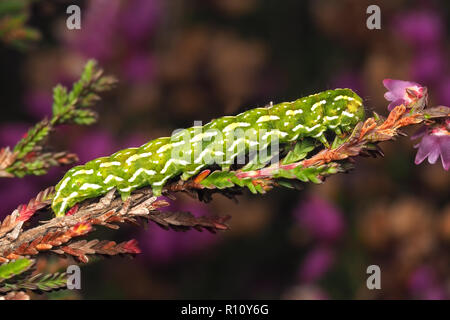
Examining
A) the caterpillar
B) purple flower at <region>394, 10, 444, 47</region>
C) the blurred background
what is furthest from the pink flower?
purple flower at <region>394, 10, 444, 47</region>

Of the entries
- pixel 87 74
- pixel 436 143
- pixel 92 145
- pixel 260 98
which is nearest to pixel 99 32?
pixel 92 145

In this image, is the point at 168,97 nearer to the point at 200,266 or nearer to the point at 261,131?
the point at 200,266

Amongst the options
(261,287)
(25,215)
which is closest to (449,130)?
(25,215)

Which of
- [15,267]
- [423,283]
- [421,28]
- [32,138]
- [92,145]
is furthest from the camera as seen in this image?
[421,28]

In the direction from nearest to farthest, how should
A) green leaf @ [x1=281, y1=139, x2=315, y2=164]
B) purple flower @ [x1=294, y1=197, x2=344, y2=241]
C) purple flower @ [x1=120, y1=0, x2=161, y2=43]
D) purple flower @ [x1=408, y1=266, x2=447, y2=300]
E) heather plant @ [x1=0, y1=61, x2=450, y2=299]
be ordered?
heather plant @ [x1=0, y1=61, x2=450, y2=299]
green leaf @ [x1=281, y1=139, x2=315, y2=164]
purple flower @ [x1=408, y1=266, x2=447, y2=300]
purple flower @ [x1=294, y1=197, x2=344, y2=241]
purple flower @ [x1=120, y1=0, x2=161, y2=43]

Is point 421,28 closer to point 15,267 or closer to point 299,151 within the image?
point 299,151

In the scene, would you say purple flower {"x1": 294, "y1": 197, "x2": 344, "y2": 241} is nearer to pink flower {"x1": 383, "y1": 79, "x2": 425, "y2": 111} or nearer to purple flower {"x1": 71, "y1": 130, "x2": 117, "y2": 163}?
purple flower {"x1": 71, "y1": 130, "x2": 117, "y2": 163}
